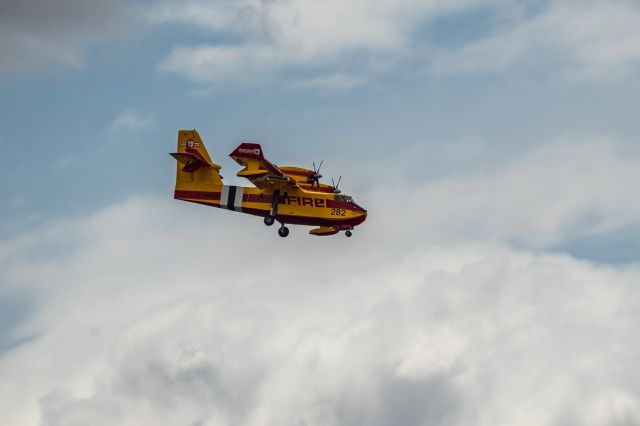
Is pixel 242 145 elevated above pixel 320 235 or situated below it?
above

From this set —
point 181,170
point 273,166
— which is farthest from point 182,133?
point 273,166

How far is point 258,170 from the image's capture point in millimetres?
113500

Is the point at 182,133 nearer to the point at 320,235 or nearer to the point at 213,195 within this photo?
the point at 213,195

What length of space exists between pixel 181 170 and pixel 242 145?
394 inches

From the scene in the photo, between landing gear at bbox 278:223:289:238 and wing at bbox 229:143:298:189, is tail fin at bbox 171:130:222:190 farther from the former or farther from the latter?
landing gear at bbox 278:223:289:238

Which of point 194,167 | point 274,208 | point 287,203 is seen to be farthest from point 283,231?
point 194,167

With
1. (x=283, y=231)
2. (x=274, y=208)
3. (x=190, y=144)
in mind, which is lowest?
(x=283, y=231)

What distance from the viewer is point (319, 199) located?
119 metres

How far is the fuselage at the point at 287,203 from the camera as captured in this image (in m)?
118

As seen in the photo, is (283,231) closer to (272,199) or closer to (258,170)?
(272,199)

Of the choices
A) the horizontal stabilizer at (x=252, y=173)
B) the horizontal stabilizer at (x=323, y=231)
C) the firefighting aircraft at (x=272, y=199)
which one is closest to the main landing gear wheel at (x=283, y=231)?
the firefighting aircraft at (x=272, y=199)

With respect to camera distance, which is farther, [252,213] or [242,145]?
[252,213]

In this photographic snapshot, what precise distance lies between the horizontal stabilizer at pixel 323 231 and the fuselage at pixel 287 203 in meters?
1.67

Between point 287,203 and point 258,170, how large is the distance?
6391 millimetres
